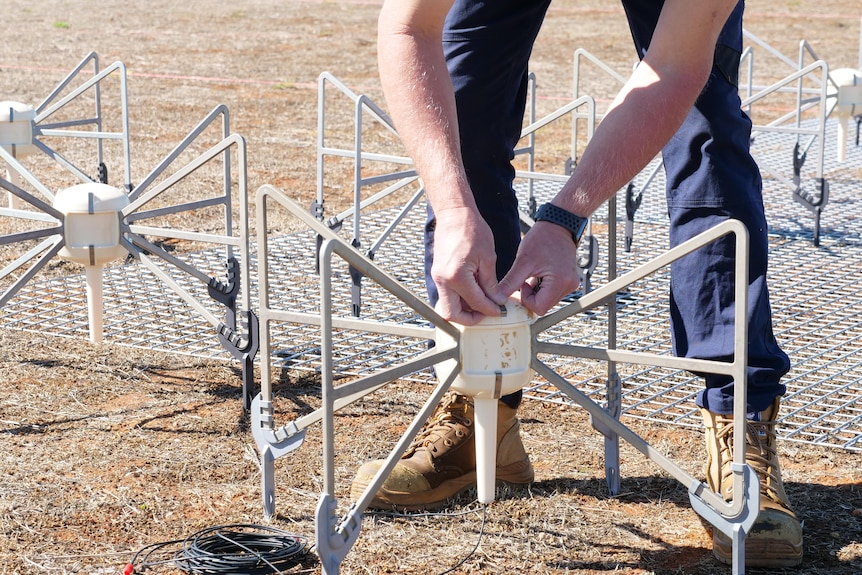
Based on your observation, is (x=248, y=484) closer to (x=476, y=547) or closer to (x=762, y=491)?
(x=476, y=547)

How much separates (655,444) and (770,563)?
0.73m

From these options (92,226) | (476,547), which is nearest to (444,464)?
(476,547)

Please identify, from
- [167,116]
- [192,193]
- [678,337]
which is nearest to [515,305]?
[678,337]

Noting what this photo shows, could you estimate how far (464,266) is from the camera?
1.84 meters

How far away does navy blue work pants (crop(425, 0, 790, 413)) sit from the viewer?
7.72 feet

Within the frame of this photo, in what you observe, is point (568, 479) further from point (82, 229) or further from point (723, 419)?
point (82, 229)

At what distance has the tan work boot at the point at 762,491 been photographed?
2.27 m

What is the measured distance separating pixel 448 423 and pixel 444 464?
11 centimetres

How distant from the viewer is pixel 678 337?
97.6 inches

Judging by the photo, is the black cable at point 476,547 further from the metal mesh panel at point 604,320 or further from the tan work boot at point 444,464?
the metal mesh panel at point 604,320

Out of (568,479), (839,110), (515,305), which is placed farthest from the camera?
(839,110)

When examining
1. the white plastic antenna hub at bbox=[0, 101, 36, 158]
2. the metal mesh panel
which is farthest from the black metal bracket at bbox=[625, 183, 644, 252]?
the white plastic antenna hub at bbox=[0, 101, 36, 158]

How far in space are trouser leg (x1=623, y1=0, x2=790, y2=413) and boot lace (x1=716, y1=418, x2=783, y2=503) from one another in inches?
1.9

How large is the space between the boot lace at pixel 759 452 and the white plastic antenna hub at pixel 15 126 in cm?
383
